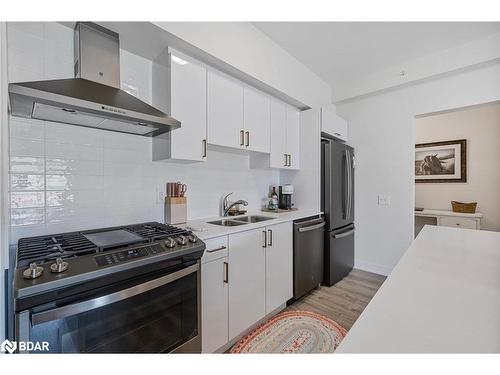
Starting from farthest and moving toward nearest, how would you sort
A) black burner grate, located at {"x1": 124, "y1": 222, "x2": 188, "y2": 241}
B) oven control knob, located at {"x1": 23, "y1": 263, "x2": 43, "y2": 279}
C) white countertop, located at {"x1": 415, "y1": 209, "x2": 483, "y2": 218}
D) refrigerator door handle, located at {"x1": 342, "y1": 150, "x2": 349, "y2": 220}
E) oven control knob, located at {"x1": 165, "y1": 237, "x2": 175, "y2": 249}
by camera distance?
white countertop, located at {"x1": 415, "y1": 209, "x2": 483, "y2": 218}
refrigerator door handle, located at {"x1": 342, "y1": 150, "x2": 349, "y2": 220}
black burner grate, located at {"x1": 124, "y1": 222, "x2": 188, "y2": 241}
oven control knob, located at {"x1": 165, "y1": 237, "x2": 175, "y2": 249}
oven control knob, located at {"x1": 23, "y1": 263, "x2": 43, "y2": 279}

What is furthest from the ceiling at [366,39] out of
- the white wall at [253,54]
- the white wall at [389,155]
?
the white wall at [389,155]

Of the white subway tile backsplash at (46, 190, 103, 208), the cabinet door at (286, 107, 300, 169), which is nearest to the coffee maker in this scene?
the cabinet door at (286, 107, 300, 169)

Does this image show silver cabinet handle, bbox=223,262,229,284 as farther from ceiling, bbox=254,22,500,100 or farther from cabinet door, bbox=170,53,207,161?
ceiling, bbox=254,22,500,100

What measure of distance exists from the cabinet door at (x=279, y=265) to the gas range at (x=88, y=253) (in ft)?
2.80

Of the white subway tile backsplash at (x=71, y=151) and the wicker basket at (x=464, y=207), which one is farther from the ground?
the white subway tile backsplash at (x=71, y=151)

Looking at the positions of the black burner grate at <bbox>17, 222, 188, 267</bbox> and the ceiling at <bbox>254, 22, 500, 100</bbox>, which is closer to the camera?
the black burner grate at <bbox>17, 222, 188, 267</bbox>

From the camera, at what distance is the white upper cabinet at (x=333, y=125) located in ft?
9.16

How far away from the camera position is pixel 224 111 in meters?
2.01

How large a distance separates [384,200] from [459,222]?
67.4 inches

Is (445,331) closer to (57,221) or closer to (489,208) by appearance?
(57,221)

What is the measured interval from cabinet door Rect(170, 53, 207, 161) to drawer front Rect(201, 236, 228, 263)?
0.65m

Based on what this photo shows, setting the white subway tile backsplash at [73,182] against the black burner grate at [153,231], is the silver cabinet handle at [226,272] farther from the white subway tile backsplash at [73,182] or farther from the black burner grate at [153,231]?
the white subway tile backsplash at [73,182]

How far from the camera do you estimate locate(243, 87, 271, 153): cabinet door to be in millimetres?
2217
